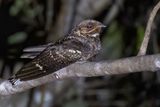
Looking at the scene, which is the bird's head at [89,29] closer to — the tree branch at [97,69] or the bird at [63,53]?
the bird at [63,53]

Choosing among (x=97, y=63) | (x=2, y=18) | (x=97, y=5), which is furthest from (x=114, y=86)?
(x=97, y=63)

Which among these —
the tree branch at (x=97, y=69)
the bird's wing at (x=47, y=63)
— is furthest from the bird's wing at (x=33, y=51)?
the tree branch at (x=97, y=69)

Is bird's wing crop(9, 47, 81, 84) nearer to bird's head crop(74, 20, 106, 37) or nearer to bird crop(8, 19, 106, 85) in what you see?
bird crop(8, 19, 106, 85)

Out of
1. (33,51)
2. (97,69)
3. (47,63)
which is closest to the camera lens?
(97,69)

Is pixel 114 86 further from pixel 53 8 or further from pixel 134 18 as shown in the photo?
pixel 53 8

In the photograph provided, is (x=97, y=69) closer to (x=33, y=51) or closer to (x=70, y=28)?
(x=33, y=51)

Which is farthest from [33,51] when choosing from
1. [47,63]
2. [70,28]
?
[70,28]

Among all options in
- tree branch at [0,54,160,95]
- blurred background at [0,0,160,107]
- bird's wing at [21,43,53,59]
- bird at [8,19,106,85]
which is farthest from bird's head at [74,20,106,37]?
blurred background at [0,0,160,107]
